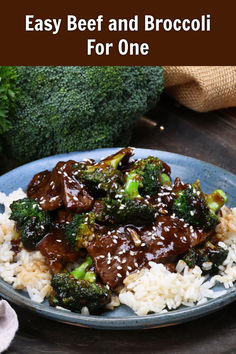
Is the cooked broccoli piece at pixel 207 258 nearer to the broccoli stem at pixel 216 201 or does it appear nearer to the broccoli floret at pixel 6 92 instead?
the broccoli stem at pixel 216 201

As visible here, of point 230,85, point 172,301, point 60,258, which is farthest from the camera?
point 230,85

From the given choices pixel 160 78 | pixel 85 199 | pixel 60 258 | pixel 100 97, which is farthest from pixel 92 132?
pixel 60 258

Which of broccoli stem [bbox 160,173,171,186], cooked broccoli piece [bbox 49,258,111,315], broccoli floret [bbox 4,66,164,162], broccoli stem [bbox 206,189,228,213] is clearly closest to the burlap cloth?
broccoli floret [bbox 4,66,164,162]

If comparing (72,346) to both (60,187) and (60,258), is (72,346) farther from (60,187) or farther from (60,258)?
(60,187)

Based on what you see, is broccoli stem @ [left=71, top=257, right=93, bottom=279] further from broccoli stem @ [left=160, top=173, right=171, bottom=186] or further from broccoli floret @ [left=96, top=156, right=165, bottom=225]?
broccoli stem @ [left=160, top=173, right=171, bottom=186]

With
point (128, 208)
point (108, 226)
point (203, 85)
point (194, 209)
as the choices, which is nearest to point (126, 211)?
point (128, 208)
